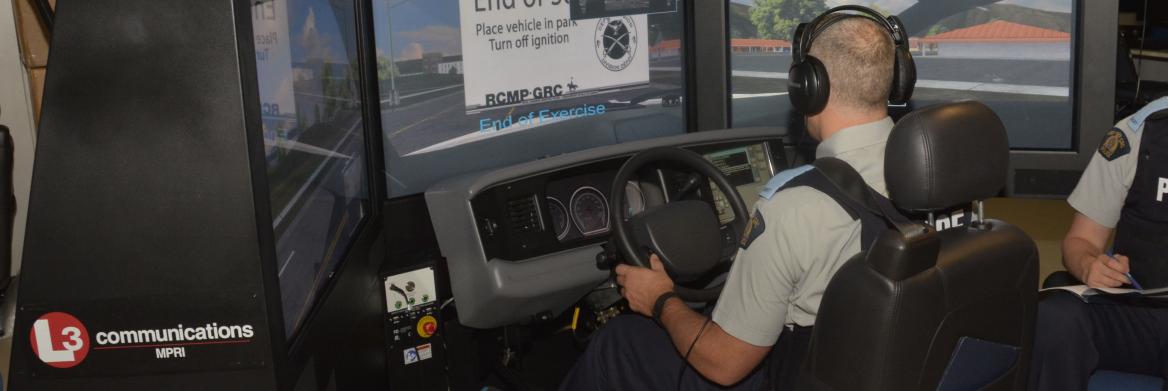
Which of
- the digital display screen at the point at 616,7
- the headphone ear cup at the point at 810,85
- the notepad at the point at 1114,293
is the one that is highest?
the digital display screen at the point at 616,7

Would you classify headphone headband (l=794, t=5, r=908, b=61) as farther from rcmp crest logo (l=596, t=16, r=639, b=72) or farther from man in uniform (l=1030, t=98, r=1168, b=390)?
rcmp crest logo (l=596, t=16, r=639, b=72)

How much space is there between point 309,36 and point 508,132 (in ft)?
3.48

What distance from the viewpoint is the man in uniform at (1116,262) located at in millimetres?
1969

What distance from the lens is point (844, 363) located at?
4.38ft

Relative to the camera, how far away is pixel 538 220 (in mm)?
2492

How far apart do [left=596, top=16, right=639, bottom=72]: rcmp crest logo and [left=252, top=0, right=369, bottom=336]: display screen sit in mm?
879

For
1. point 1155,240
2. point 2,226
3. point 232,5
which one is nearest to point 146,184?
point 232,5

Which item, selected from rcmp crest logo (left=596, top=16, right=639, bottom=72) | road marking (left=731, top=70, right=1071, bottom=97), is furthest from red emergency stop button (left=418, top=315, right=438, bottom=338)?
road marking (left=731, top=70, right=1071, bottom=97)

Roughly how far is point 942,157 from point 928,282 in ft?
0.54

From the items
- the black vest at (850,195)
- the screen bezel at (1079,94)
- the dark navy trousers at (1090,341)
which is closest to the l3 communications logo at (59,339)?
the black vest at (850,195)

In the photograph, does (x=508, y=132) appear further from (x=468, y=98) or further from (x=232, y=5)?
(x=232, y=5)

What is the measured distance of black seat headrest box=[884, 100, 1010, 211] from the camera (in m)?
1.30

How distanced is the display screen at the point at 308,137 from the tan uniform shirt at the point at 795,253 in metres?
0.72

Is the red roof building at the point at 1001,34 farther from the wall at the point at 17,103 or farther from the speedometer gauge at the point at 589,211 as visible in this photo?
the wall at the point at 17,103
